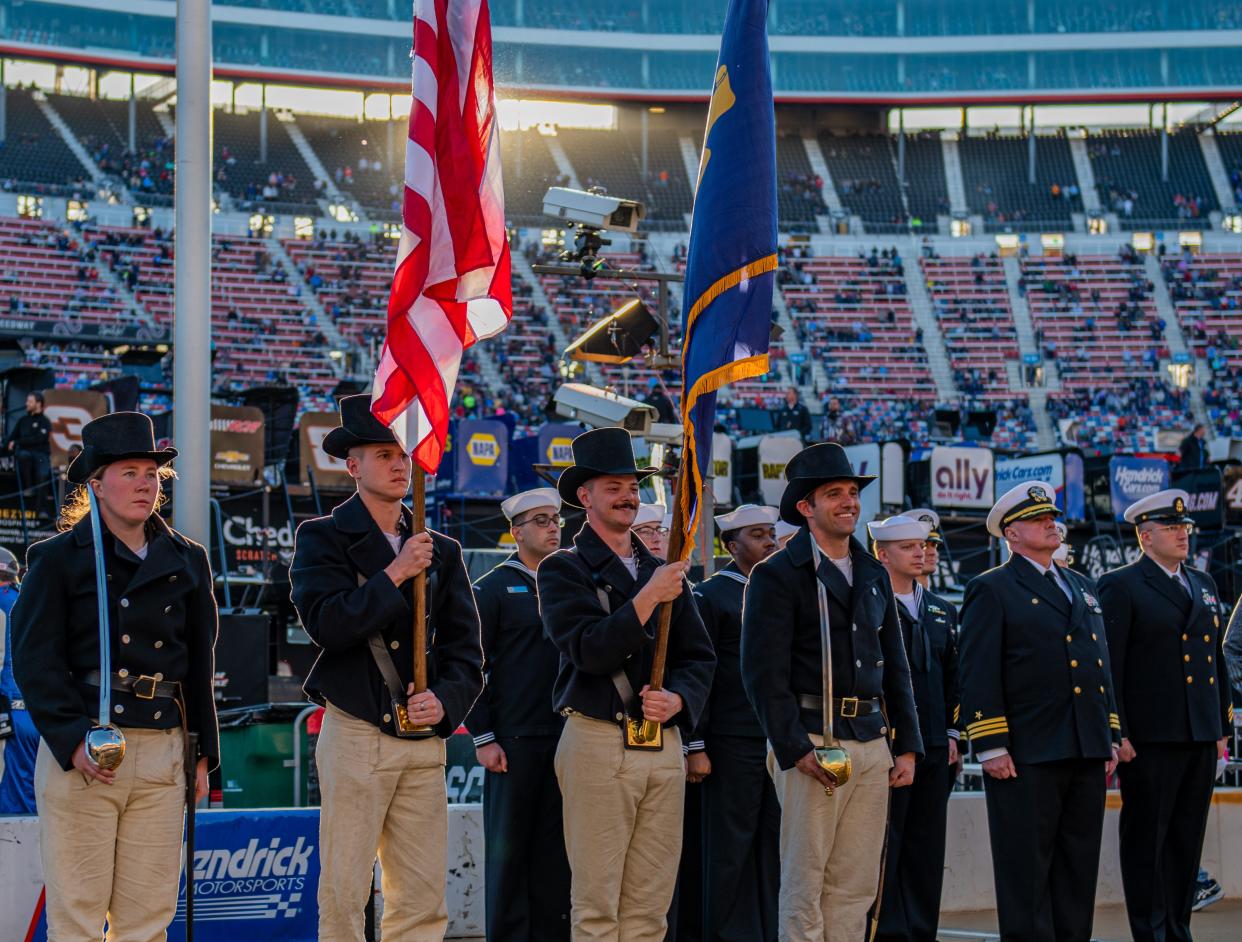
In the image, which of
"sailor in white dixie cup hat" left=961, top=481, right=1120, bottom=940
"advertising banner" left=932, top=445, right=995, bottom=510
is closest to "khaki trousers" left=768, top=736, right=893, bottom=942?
"sailor in white dixie cup hat" left=961, top=481, right=1120, bottom=940

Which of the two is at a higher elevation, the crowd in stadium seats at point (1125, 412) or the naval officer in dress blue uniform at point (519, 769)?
the crowd in stadium seats at point (1125, 412)

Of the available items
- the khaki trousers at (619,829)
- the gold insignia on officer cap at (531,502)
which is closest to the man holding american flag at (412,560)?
the khaki trousers at (619,829)

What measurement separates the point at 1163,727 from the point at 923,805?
44.1 inches

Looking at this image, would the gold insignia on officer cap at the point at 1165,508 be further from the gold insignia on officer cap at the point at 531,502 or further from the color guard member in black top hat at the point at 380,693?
the color guard member in black top hat at the point at 380,693

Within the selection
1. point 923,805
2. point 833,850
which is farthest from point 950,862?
point 833,850

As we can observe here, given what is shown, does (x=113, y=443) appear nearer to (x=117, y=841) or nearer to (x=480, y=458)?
(x=117, y=841)

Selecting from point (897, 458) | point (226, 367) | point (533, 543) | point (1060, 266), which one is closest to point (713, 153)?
point (533, 543)

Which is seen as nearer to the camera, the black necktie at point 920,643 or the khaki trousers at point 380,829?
the khaki trousers at point 380,829

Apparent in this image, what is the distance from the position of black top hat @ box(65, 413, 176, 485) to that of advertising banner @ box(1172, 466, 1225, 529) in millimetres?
15338

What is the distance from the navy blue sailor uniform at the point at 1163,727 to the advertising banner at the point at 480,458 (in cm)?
1094

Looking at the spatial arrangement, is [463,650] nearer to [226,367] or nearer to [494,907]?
[494,907]

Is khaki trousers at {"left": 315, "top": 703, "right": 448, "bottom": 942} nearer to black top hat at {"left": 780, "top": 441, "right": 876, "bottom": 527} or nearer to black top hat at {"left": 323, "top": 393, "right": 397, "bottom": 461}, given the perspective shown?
black top hat at {"left": 323, "top": 393, "right": 397, "bottom": 461}

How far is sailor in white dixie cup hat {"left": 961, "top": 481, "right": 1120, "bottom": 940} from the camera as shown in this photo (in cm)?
643

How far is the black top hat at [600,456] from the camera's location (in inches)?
224
